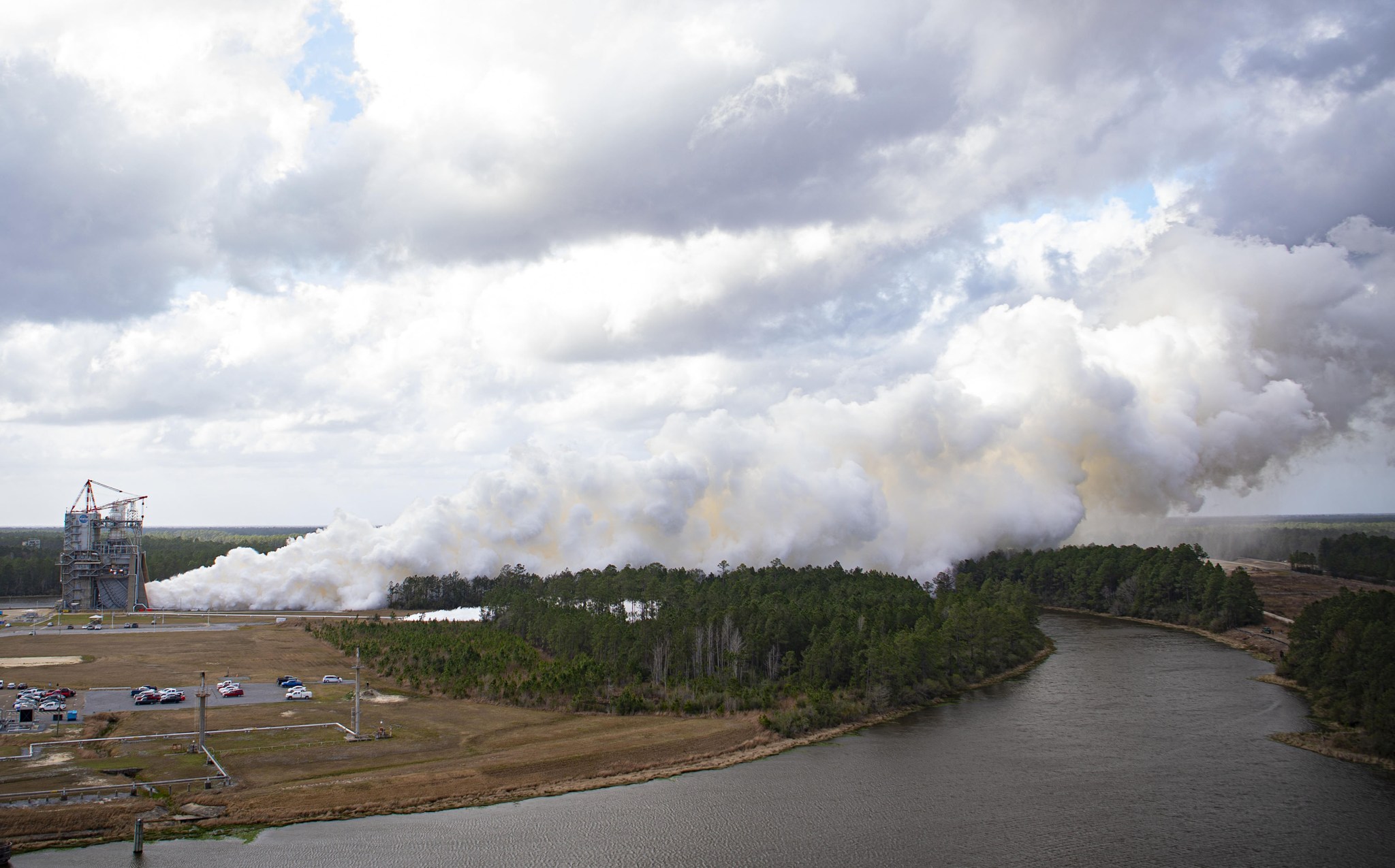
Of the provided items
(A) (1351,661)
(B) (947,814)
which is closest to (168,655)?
(B) (947,814)

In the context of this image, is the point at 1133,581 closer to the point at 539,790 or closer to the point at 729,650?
the point at 729,650

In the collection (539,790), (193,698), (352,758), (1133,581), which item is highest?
(1133,581)

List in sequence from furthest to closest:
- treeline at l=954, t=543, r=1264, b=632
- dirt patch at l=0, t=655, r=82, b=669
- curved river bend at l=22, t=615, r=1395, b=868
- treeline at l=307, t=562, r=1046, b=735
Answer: treeline at l=954, t=543, r=1264, b=632
dirt patch at l=0, t=655, r=82, b=669
treeline at l=307, t=562, r=1046, b=735
curved river bend at l=22, t=615, r=1395, b=868

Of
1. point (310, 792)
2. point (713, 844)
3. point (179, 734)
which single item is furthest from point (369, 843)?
point (179, 734)

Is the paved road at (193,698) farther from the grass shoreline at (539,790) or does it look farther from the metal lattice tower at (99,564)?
the metal lattice tower at (99,564)

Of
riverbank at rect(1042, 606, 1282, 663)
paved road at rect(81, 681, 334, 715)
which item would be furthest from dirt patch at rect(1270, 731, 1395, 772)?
paved road at rect(81, 681, 334, 715)

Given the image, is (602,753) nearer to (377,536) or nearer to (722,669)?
(722,669)

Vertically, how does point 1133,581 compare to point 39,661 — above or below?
above

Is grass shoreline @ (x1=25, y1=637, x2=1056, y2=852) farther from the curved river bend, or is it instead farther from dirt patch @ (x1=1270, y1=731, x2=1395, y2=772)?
dirt patch @ (x1=1270, y1=731, x2=1395, y2=772)
